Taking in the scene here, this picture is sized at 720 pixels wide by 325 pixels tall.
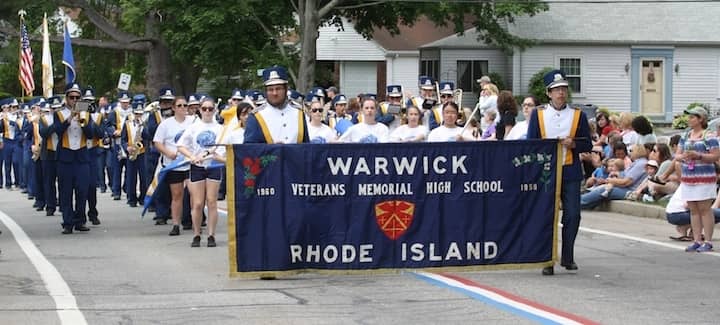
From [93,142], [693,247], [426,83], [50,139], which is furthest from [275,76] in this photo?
[426,83]

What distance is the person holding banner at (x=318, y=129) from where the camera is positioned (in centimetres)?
1597

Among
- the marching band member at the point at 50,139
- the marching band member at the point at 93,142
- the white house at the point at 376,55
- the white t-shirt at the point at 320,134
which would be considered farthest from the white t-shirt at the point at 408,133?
the white house at the point at 376,55

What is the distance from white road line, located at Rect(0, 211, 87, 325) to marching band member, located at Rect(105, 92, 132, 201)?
6895 mm

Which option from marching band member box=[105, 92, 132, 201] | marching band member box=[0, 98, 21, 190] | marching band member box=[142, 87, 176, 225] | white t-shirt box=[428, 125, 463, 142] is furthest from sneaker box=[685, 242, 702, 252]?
marching band member box=[0, 98, 21, 190]

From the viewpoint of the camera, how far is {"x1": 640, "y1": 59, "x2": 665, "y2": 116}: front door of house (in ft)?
176

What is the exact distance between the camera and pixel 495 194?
41.3 ft

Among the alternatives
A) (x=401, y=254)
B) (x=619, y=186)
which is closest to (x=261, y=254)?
(x=401, y=254)

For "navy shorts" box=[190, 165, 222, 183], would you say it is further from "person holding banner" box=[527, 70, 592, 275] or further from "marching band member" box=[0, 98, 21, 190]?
"marching band member" box=[0, 98, 21, 190]

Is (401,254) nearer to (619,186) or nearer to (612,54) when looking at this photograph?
(619,186)

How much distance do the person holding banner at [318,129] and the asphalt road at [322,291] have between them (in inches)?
68.4

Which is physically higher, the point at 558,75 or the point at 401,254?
the point at 558,75

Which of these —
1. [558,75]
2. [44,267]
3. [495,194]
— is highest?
[558,75]

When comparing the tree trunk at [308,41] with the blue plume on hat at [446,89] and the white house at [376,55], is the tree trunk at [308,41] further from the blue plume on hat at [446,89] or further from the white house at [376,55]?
the blue plume on hat at [446,89]

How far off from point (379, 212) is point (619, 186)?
391 inches
